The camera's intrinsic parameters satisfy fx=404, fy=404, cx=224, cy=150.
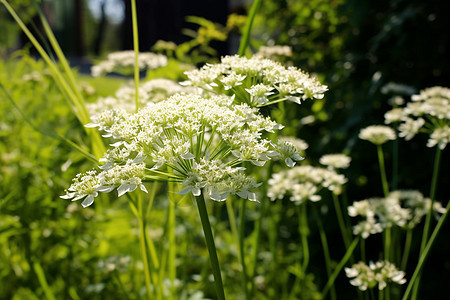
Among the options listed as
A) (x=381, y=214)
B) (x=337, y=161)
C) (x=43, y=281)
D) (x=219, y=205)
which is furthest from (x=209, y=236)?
(x=219, y=205)

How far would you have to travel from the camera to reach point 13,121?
2.15 m

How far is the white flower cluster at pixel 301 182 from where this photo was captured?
1301mm

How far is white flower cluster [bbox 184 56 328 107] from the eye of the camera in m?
0.91

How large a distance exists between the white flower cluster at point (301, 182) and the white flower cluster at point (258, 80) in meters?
0.41

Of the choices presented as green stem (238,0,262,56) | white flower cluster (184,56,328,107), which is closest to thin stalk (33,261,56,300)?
white flower cluster (184,56,328,107)

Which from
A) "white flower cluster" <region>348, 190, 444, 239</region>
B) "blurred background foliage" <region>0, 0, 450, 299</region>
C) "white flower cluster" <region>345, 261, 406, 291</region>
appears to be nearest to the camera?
"white flower cluster" <region>345, 261, 406, 291</region>

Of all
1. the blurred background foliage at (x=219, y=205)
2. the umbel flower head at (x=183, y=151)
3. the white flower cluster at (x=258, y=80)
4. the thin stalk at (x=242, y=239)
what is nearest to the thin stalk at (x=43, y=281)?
the blurred background foliage at (x=219, y=205)

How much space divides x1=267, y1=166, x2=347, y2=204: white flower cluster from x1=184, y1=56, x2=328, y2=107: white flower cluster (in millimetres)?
405

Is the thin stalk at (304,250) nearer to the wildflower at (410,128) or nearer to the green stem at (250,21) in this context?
the wildflower at (410,128)

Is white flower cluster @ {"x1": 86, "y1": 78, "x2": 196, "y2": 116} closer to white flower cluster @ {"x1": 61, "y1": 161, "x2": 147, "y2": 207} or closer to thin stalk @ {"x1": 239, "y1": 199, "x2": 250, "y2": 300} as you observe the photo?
thin stalk @ {"x1": 239, "y1": 199, "x2": 250, "y2": 300}

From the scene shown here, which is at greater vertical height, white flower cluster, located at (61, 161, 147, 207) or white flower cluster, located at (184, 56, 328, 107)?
white flower cluster, located at (184, 56, 328, 107)

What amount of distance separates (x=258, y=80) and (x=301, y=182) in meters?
0.60

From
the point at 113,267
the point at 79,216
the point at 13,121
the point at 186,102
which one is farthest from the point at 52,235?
the point at 186,102

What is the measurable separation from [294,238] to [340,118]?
732 millimetres
